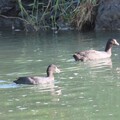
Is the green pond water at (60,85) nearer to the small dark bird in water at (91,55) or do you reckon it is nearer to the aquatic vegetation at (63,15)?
the small dark bird in water at (91,55)

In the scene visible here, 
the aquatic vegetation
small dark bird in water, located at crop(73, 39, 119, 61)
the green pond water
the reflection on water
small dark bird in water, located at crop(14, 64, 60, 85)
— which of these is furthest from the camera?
the aquatic vegetation

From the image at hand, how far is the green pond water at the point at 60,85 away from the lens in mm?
11312

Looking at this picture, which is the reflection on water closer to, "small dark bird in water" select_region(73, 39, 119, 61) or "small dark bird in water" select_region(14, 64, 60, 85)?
"small dark bird in water" select_region(73, 39, 119, 61)

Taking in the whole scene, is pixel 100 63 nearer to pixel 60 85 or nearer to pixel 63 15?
pixel 60 85

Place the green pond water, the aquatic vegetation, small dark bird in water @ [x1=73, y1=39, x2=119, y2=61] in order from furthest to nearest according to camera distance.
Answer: the aquatic vegetation → small dark bird in water @ [x1=73, y1=39, x2=119, y2=61] → the green pond water

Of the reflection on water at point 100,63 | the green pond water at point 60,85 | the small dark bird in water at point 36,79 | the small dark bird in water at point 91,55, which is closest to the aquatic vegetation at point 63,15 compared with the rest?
the green pond water at point 60,85

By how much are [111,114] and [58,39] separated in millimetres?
11900

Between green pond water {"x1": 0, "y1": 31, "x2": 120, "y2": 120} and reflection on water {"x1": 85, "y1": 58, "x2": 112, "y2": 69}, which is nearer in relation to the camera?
green pond water {"x1": 0, "y1": 31, "x2": 120, "y2": 120}

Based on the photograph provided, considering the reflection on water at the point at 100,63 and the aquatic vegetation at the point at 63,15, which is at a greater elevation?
the aquatic vegetation at the point at 63,15

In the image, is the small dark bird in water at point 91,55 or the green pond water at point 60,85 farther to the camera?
the small dark bird in water at point 91,55

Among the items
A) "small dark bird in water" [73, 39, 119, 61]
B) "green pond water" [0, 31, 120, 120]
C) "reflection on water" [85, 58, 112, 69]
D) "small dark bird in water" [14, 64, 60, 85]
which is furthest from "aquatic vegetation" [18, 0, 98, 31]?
"small dark bird in water" [14, 64, 60, 85]

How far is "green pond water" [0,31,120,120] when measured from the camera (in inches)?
445

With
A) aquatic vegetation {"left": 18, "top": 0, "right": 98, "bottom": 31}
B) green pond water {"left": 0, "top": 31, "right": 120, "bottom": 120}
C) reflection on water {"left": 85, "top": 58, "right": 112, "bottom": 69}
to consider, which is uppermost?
aquatic vegetation {"left": 18, "top": 0, "right": 98, "bottom": 31}

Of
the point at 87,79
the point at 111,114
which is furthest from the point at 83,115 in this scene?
the point at 87,79
